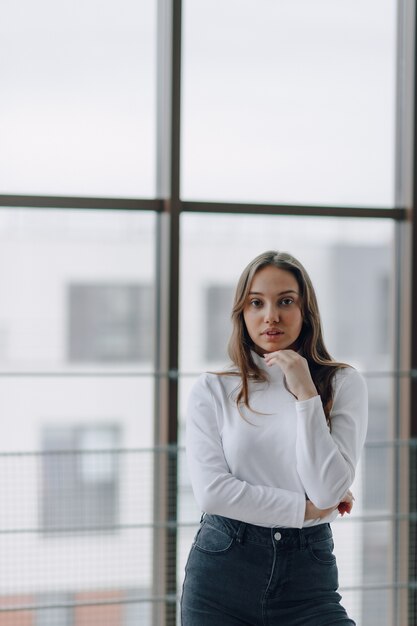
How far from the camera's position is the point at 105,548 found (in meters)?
2.66

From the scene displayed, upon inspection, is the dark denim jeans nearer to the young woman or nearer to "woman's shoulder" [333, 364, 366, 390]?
the young woman

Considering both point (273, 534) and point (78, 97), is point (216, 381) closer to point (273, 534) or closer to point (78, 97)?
point (273, 534)

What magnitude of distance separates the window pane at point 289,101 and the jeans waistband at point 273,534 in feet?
4.22

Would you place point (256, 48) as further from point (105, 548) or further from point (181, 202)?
point (105, 548)

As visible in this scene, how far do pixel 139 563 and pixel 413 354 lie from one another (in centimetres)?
113

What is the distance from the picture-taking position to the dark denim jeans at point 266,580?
168cm

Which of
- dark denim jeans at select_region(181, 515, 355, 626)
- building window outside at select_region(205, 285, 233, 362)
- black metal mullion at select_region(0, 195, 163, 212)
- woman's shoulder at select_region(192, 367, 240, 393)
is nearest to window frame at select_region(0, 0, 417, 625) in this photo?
black metal mullion at select_region(0, 195, 163, 212)

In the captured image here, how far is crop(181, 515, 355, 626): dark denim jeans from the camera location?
1.68 m

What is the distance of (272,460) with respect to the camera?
5.72 feet

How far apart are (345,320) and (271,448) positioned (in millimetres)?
1137

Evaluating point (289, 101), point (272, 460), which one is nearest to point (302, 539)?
point (272, 460)

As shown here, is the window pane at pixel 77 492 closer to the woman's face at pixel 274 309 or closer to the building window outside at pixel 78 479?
the building window outside at pixel 78 479

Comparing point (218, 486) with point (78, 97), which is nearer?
point (218, 486)

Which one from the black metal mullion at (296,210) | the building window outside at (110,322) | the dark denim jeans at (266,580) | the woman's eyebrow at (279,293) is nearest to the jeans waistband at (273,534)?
the dark denim jeans at (266,580)
